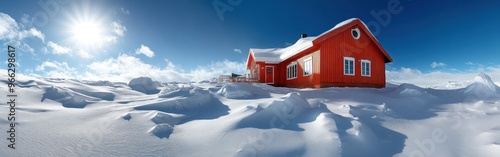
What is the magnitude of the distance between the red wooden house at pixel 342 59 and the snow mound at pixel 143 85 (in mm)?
9041

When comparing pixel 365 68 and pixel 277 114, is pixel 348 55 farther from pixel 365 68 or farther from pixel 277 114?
pixel 277 114

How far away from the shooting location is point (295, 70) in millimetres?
17453

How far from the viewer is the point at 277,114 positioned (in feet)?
18.0

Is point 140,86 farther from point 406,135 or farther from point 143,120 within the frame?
point 406,135

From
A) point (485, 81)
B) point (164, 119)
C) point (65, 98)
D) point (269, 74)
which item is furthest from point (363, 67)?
point (65, 98)

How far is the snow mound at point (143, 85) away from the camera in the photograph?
440 inches

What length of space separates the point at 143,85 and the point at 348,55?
12.1m

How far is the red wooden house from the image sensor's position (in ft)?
45.9

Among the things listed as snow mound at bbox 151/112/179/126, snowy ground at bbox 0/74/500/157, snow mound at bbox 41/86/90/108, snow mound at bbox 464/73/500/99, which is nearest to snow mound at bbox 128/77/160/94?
snow mound at bbox 41/86/90/108

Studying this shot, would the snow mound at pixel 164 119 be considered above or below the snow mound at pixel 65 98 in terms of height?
below

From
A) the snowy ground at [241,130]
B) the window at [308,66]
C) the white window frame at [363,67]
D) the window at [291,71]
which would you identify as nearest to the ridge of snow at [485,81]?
the snowy ground at [241,130]

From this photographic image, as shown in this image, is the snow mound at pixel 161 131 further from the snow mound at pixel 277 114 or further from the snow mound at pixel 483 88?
the snow mound at pixel 483 88

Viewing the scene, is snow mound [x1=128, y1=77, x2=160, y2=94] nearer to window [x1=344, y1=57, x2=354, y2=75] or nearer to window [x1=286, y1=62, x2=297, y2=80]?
window [x1=286, y1=62, x2=297, y2=80]

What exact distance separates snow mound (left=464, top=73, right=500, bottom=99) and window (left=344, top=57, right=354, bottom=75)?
5651mm
